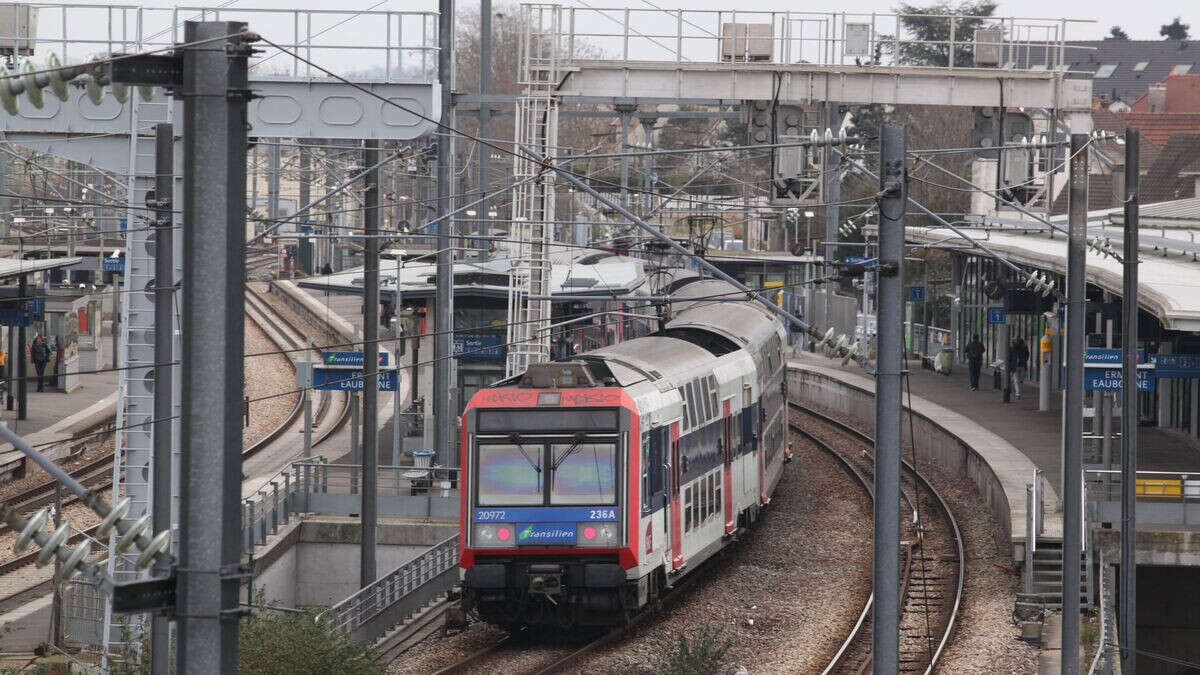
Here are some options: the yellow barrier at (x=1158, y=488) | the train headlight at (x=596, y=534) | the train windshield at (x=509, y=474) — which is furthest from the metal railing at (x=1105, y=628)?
the train windshield at (x=509, y=474)

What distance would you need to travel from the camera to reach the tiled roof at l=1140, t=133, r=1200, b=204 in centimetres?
5622

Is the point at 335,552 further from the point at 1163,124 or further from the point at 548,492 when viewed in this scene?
the point at 1163,124

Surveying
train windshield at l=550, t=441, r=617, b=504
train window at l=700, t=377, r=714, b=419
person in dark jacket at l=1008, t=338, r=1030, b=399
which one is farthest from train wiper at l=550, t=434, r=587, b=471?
person in dark jacket at l=1008, t=338, r=1030, b=399

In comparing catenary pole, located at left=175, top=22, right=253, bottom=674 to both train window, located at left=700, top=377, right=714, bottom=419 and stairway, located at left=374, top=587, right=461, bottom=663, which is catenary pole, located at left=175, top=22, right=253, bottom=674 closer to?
stairway, located at left=374, top=587, right=461, bottom=663

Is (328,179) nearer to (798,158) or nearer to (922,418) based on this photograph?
(922,418)

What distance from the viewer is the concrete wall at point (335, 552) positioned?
22.9 m

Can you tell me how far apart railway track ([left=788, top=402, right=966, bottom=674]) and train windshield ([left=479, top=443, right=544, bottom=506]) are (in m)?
3.52

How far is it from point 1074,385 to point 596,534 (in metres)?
4.95

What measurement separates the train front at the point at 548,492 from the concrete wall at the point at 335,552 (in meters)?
5.87

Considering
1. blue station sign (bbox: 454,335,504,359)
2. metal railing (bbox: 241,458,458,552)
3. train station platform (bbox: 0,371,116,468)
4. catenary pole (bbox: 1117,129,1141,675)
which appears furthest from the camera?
train station platform (bbox: 0,371,116,468)

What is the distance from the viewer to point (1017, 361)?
3819 centimetres

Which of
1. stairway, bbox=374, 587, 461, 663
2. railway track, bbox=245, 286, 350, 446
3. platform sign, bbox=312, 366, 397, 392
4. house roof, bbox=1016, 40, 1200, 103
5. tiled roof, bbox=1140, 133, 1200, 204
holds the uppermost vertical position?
house roof, bbox=1016, 40, 1200, 103

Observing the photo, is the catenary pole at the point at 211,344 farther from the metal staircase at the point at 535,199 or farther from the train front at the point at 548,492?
the metal staircase at the point at 535,199

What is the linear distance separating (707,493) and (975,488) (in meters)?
10.5
